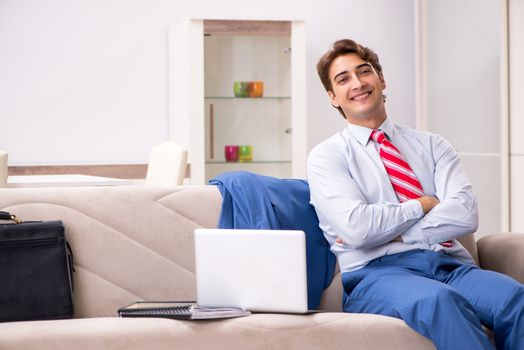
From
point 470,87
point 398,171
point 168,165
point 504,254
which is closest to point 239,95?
point 470,87

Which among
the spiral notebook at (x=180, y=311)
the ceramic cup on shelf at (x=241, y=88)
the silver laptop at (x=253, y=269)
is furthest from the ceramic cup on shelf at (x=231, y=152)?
the silver laptop at (x=253, y=269)

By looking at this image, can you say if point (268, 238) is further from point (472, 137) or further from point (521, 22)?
point (472, 137)

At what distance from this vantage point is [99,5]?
6.59 meters

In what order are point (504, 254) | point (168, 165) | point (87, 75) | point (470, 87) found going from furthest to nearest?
point (87, 75)
point (470, 87)
point (168, 165)
point (504, 254)

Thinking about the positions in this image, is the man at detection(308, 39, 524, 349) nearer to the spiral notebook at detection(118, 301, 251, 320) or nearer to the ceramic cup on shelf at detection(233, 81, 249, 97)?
the spiral notebook at detection(118, 301, 251, 320)

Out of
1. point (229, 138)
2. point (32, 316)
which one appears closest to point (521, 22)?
point (229, 138)

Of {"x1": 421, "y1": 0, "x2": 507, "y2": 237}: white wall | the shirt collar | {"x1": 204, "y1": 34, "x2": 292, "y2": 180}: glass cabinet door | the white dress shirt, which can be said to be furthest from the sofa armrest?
{"x1": 204, "y1": 34, "x2": 292, "y2": 180}: glass cabinet door

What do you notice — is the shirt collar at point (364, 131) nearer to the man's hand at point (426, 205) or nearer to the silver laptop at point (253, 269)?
the man's hand at point (426, 205)

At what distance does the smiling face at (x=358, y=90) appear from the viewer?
3037 mm

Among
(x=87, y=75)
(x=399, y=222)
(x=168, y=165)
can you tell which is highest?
(x=87, y=75)

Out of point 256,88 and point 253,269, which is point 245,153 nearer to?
point 256,88

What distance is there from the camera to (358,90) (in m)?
3.04

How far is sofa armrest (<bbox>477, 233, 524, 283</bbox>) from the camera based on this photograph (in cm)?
286

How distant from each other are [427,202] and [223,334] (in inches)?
33.8
